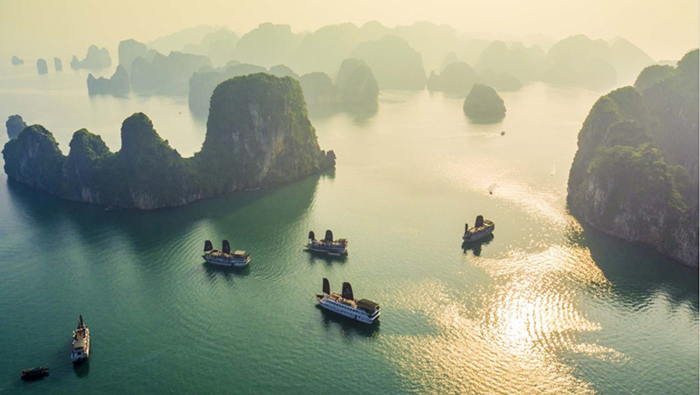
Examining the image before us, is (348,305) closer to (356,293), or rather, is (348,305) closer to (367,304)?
(367,304)

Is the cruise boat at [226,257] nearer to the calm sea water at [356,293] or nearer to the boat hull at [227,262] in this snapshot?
the boat hull at [227,262]

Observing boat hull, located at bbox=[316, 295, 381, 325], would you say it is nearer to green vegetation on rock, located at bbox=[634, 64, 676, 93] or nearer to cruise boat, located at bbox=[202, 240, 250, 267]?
cruise boat, located at bbox=[202, 240, 250, 267]

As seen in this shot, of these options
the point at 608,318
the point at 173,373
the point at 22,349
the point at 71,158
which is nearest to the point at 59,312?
the point at 22,349

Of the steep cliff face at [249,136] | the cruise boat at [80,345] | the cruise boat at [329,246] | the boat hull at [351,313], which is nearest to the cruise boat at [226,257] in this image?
the cruise boat at [329,246]

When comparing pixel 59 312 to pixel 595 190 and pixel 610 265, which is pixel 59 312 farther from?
pixel 595 190

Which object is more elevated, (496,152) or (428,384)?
(496,152)

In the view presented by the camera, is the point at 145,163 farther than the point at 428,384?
Yes
